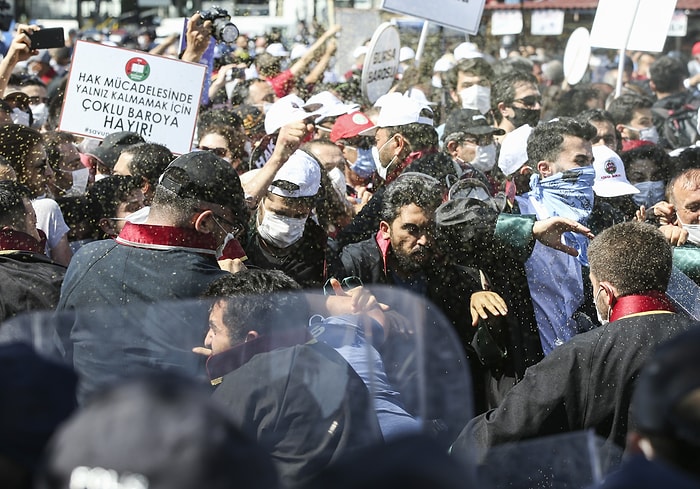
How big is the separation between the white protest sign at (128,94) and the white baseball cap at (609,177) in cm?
226

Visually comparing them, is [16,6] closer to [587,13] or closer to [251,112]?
[587,13]

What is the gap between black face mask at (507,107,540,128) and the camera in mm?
7352

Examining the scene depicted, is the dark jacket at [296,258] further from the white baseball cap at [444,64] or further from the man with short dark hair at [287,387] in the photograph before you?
the white baseball cap at [444,64]

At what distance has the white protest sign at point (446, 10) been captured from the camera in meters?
8.10

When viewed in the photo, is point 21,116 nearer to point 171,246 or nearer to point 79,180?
point 79,180

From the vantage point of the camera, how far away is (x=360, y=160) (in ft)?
21.9

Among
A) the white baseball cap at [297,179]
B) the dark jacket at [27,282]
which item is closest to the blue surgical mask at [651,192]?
the white baseball cap at [297,179]

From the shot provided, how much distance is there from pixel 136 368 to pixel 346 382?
1.39ft

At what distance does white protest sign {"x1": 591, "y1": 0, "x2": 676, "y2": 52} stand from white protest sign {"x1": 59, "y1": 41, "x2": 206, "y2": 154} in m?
4.22

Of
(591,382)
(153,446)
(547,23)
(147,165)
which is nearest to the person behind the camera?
(153,446)

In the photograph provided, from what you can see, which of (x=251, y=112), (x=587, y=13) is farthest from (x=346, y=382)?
(x=587, y=13)

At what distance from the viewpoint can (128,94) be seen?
228 inches

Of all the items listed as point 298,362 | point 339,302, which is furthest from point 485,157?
point 298,362

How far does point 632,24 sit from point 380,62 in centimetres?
215
